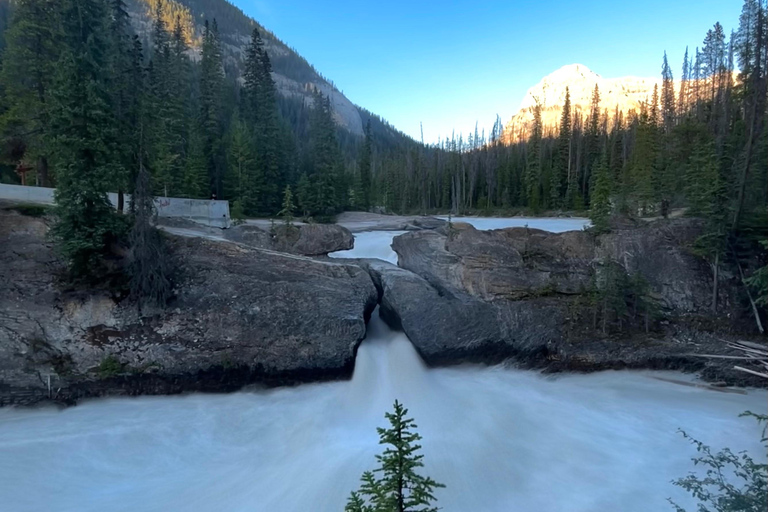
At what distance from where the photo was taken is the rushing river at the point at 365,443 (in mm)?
8000

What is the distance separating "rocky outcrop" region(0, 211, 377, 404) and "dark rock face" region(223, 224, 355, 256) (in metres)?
4.65

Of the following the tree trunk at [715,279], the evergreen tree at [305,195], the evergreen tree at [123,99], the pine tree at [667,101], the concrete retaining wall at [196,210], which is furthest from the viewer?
the pine tree at [667,101]

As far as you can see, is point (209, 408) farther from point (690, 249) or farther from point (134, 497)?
point (690, 249)

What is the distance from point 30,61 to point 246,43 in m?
113

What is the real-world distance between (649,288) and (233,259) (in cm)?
1472

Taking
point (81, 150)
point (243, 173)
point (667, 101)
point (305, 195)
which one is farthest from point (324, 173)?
point (667, 101)

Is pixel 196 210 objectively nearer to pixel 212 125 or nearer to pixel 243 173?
pixel 243 173

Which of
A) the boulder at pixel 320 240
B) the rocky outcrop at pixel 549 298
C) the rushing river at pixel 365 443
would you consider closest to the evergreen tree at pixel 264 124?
the boulder at pixel 320 240

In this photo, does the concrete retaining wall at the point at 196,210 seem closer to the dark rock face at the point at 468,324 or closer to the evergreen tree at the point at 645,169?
the dark rock face at the point at 468,324

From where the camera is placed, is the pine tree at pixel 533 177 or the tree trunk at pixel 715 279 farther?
the pine tree at pixel 533 177

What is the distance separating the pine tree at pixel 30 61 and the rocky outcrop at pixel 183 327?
6.64 metres

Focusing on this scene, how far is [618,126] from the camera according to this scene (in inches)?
2159

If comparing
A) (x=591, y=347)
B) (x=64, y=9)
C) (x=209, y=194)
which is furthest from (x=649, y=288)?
(x=209, y=194)

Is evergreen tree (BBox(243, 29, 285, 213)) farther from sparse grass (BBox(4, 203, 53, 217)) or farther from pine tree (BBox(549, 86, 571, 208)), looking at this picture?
pine tree (BBox(549, 86, 571, 208))
